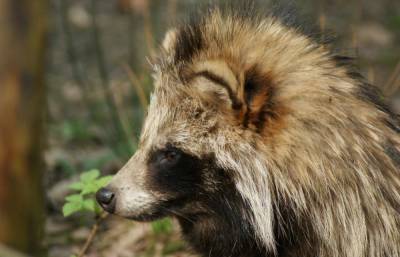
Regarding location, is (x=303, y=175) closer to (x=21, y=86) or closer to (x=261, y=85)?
(x=261, y=85)

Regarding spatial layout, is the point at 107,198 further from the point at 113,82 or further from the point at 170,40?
the point at 113,82

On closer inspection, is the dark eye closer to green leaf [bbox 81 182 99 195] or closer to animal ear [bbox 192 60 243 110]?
animal ear [bbox 192 60 243 110]

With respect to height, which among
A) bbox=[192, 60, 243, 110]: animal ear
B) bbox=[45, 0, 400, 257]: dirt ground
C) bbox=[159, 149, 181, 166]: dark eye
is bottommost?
bbox=[45, 0, 400, 257]: dirt ground

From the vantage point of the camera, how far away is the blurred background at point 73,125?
185 inches

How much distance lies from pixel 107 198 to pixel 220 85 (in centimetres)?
77

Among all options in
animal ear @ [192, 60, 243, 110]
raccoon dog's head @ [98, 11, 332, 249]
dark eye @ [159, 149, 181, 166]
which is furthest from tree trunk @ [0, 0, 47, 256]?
animal ear @ [192, 60, 243, 110]

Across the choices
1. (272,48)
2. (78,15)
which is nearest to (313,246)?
(272,48)

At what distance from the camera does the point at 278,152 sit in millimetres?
3895

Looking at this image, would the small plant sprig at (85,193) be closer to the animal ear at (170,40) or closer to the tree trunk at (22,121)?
the tree trunk at (22,121)

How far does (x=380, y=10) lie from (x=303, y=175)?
8581 mm

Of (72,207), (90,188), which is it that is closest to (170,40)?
(90,188)

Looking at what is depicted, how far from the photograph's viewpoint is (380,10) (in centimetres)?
1200

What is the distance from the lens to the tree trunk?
4.67 m

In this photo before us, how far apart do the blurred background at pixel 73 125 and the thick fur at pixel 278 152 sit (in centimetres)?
40
